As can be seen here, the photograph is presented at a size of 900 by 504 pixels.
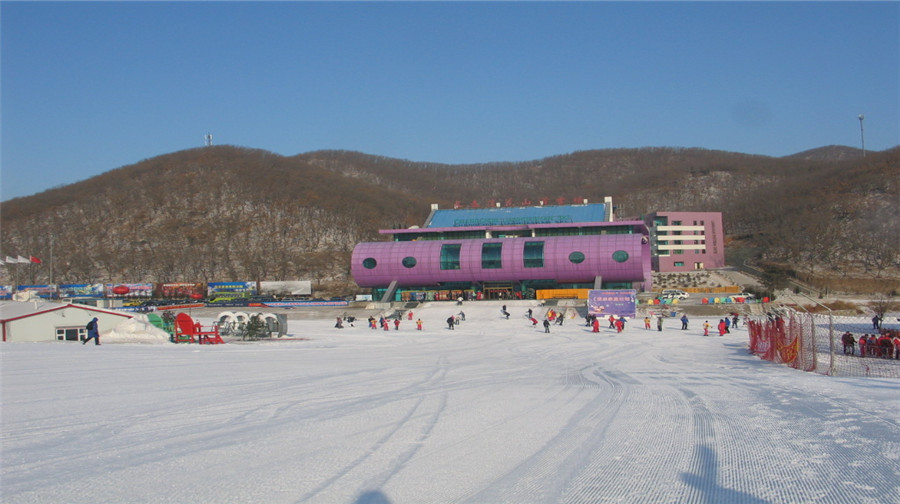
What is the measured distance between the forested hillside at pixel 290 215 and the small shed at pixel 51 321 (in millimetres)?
72493

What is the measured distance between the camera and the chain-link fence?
19047mm

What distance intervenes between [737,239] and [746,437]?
132 metres

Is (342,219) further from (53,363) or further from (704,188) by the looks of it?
(53,363)

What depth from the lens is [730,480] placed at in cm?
750

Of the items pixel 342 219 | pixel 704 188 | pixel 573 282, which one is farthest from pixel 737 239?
pixel 342 219

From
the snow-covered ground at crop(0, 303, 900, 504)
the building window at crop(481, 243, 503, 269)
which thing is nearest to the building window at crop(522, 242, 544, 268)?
the building window at crop(481, 243, 503, 269)

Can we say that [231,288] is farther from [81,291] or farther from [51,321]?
[51,321]

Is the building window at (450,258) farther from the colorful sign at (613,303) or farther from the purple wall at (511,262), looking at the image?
the colorful sign at (613,303)

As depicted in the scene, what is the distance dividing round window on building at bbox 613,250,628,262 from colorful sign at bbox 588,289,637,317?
24159 millimetres

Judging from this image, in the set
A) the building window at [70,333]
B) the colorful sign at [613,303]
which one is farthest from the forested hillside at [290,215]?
the building window at [70,333]

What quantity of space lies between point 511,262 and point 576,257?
7.20 meters

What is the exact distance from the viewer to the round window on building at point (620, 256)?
75188 mm

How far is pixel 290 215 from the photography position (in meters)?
154

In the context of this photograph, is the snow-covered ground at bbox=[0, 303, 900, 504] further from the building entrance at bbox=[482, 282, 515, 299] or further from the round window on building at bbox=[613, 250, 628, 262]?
the building entrance at bbox=[482, 282, 515, 299]
